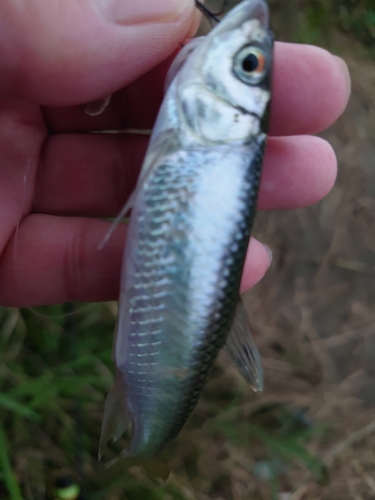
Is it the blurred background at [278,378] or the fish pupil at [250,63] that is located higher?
the fish pupil at [250,63]

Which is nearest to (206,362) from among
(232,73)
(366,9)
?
(232,73)

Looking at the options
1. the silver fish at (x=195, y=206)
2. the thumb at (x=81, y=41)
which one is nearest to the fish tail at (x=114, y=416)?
the silver fish at (x=195, y=206)

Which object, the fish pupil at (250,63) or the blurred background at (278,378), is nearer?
the fish pupil at (250,63)

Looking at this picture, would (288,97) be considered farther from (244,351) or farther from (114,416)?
(114,416)

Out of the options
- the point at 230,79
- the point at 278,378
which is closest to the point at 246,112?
the point at 230,79

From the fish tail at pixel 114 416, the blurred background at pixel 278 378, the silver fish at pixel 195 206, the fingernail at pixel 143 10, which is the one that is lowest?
the blurred background at pixel 278 378

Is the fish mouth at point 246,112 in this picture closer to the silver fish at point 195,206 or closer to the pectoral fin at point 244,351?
the silver fish at point 195,206

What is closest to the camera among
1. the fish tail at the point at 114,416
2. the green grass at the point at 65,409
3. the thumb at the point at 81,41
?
the thumb at the point at 81,41

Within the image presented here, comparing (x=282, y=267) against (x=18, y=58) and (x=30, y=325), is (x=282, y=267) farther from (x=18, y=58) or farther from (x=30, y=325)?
(x=18, y=58)
